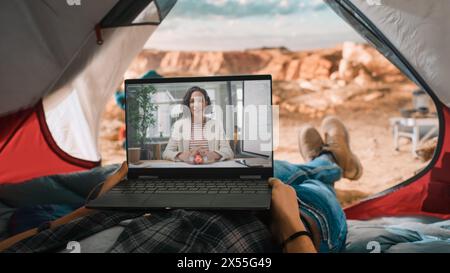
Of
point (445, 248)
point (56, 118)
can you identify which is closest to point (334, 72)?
point (56, 118)

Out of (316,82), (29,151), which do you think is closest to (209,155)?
(29,151)

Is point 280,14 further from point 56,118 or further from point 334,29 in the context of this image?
point 56,118

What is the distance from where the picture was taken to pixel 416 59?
141cm

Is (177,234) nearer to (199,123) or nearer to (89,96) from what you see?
(199,123)

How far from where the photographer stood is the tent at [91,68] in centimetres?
139

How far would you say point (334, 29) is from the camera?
308 centimetres

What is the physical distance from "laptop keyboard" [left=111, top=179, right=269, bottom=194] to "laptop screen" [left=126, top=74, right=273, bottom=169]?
1.8 inches

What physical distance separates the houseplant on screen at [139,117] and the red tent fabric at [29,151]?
69 centimetres

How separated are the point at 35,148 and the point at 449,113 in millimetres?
1424

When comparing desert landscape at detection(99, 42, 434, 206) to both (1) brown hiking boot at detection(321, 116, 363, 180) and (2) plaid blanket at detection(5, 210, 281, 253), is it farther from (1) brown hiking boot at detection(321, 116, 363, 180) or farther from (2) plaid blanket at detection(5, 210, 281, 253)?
(2) plaid blanket at detection(5, 210, 281, 253)

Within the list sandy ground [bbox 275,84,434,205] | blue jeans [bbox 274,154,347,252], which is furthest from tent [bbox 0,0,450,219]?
sandy ground [bbox 275,84,434,205]

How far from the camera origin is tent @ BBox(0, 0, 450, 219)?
139 centimetres

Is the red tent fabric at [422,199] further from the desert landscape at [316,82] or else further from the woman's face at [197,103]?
the desert landscape at [316,82]

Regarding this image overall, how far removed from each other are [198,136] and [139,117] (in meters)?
0.15
